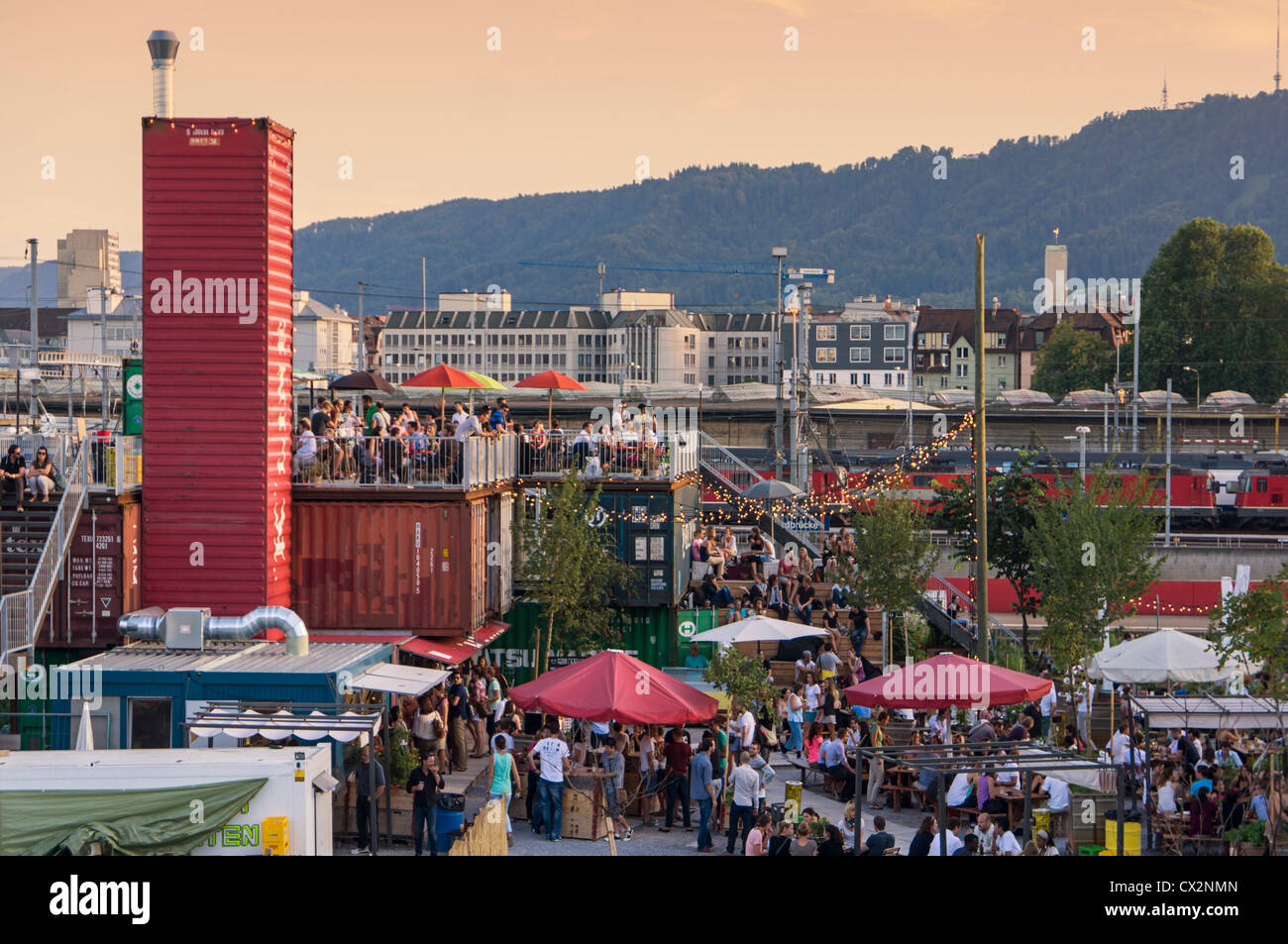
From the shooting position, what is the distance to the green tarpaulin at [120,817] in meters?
11.0

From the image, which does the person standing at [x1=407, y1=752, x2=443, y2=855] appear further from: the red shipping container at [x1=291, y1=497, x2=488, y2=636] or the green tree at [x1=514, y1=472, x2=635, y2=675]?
the green tree at [x1=514, y1=472, x2=635, y2=675]

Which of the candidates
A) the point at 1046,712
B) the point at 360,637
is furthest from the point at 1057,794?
the point at 360,637

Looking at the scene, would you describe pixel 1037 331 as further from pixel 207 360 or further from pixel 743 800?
pixel 743 800

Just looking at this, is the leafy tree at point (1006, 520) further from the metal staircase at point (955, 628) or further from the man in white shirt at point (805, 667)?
the man in white shirt at point (805, 667)

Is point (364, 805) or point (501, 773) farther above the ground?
point (501, 773)

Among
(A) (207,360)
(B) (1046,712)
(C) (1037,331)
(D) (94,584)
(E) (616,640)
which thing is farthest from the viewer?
(C) (1037,331)

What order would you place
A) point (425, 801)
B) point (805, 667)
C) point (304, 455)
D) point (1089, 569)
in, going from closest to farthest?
point (425, 801) → point (304, 455) → point (805, 667) → point (1089, 569)

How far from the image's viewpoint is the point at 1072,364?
122m

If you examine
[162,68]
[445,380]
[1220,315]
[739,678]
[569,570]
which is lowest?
[739,678]

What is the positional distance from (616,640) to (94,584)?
32.7 feet

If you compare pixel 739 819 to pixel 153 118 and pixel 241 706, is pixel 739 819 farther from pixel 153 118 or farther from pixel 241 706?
pixel 153 118

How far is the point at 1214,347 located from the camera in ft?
340

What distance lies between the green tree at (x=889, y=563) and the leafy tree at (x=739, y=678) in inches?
358

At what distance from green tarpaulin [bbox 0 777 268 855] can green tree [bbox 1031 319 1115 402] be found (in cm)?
10770
